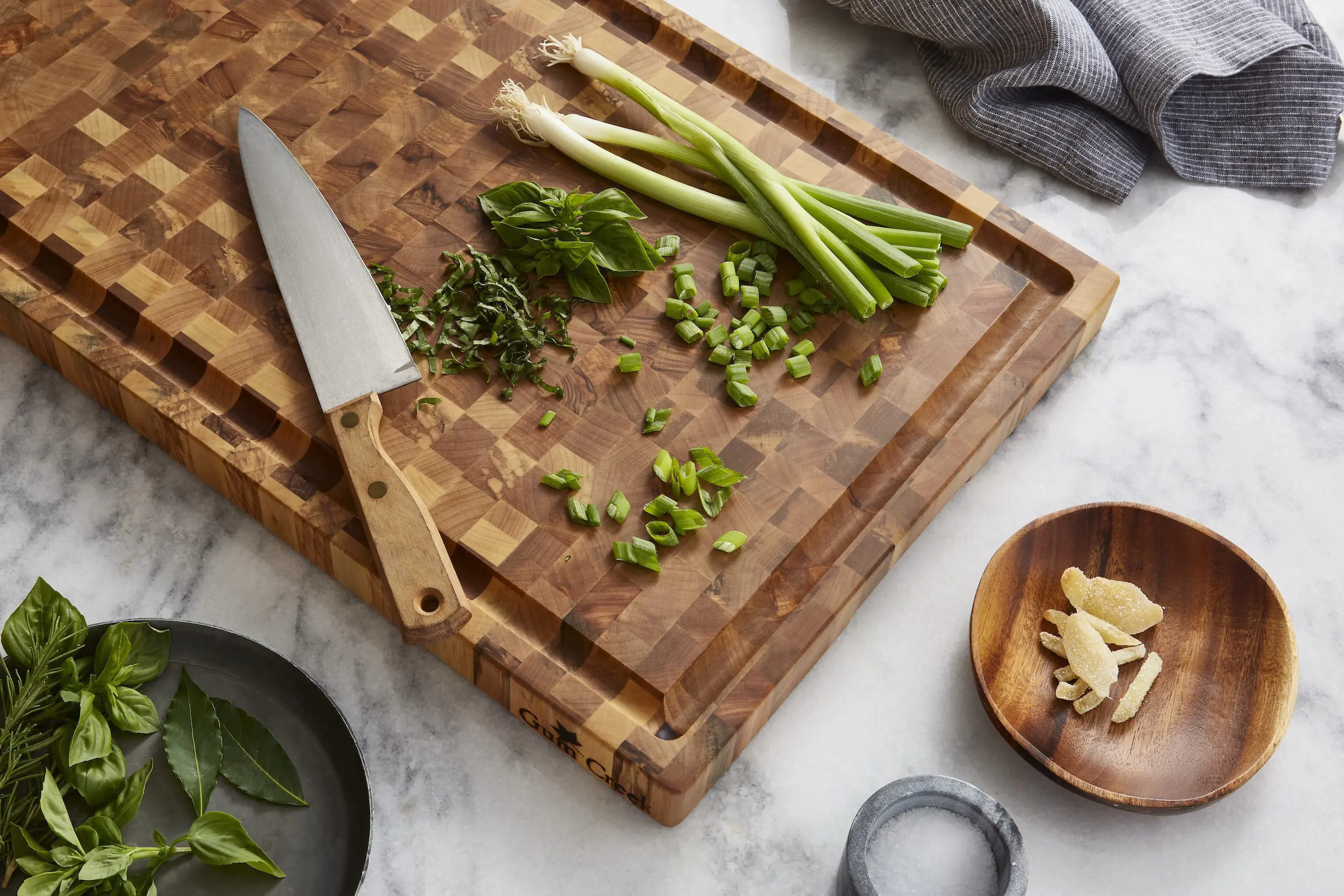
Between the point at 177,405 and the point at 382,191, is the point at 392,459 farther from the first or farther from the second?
the point at 382,191

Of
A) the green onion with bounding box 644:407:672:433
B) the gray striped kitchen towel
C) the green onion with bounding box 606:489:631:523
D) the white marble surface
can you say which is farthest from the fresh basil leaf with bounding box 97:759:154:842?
the gray striped kitchen towel

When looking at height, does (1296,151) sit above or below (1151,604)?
above

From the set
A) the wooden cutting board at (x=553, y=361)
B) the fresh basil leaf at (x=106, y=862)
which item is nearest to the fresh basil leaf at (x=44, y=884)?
the fresh basil leaf at (x=106, y=862)

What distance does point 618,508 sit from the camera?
4.97ft

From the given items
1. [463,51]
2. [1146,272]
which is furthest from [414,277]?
[1146,272]

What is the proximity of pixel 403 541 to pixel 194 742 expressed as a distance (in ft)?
0.97

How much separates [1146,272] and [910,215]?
423 mm

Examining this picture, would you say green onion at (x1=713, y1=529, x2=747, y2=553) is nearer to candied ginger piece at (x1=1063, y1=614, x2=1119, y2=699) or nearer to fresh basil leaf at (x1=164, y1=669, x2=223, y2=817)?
candied ginger piece at (x1=1063, y1=614, x2=1119, y2=699)

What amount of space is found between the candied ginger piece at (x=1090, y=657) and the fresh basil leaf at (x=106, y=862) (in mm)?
1006

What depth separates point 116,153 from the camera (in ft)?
5.73

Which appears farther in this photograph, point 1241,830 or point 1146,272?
point 1146,272

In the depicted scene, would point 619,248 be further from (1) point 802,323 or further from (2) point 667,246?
(1) point 802,323

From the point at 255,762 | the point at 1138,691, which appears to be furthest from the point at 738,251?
the point at 255,762

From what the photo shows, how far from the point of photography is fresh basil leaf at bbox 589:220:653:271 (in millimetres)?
1670
